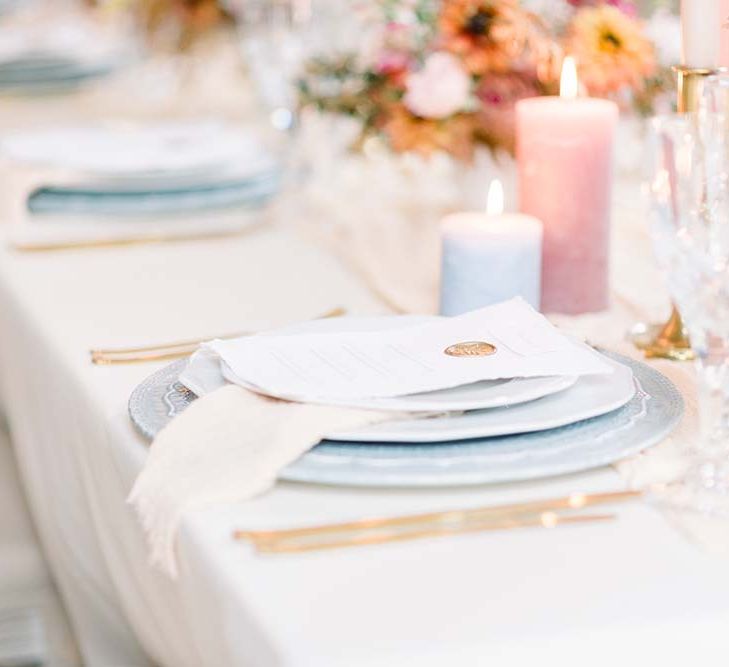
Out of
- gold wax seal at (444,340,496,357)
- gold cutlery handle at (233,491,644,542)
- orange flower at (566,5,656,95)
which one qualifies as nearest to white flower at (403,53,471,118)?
orange flower at (566,5,656,95)

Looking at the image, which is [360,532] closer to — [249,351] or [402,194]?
[249,351]

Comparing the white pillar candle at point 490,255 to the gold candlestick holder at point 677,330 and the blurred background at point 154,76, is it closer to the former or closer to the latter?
the gold candlestick holder at point 677,330

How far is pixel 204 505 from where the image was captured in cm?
81

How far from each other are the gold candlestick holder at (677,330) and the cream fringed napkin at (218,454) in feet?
1.08

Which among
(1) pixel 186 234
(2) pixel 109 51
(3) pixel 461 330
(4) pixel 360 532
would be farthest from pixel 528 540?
(2) pixel 109 51

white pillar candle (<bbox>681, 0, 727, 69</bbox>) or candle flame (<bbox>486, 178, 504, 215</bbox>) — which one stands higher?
white pillar candle (<bbox>681, 0, 727, 69</bbox>)

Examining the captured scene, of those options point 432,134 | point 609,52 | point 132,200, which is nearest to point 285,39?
point 132,200

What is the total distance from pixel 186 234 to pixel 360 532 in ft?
2.85

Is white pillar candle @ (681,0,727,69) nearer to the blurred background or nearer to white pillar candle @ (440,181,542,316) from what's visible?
white pillar candle @ (440,181,542,316)

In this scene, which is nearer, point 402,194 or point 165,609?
point 165,609

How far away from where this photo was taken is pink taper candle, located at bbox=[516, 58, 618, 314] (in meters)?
1.24

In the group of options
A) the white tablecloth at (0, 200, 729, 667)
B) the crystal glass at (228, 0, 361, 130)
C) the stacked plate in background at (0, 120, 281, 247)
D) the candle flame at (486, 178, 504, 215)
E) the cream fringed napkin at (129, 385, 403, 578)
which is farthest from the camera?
the crystal glass at (228, 0, 361, 130)

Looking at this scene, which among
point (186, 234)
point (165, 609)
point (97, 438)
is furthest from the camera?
point (186, 234)

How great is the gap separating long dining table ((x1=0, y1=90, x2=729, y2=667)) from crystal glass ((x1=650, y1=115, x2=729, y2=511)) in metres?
0.03
